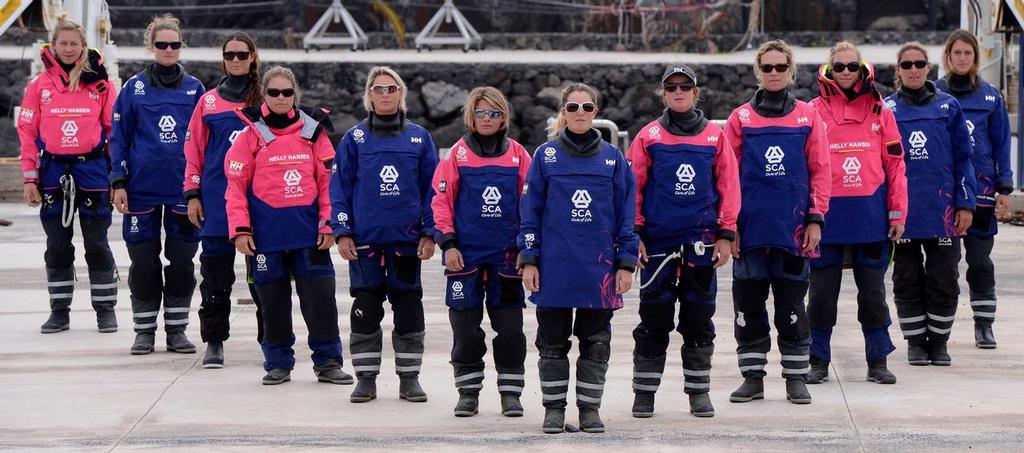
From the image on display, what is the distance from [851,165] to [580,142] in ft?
6.15

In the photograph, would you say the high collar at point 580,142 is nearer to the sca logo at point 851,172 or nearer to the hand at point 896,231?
the sca logo at point 851,172

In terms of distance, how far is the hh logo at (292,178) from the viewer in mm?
9570

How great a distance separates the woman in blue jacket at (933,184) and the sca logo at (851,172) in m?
0.80

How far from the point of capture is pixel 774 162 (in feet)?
29.5

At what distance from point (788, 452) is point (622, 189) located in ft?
4.66

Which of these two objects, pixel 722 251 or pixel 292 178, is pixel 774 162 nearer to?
pixel 722 251

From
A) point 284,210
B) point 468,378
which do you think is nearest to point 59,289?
point 284,210

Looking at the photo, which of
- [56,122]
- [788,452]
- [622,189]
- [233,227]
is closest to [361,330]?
[233,227]

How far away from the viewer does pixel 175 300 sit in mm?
10844

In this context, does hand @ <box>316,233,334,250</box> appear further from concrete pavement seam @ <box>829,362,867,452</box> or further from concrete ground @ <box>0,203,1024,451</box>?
concrete pavement seam @ <box>829,362,867,452</box>

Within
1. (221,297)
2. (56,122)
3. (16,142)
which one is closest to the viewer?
(221,297)

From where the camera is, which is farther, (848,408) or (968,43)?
(968,43)

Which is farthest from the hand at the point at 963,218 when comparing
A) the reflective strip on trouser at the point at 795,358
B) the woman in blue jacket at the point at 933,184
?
the reflective strip on trouser at the point at 795,358

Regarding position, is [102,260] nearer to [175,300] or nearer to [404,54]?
[175,300]
